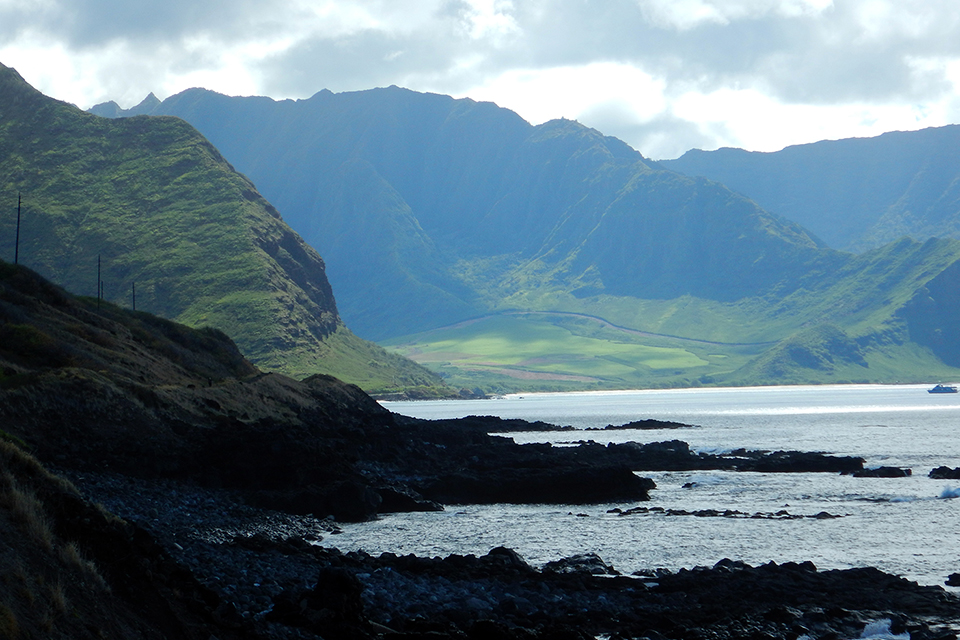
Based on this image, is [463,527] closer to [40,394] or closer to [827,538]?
[827,538]

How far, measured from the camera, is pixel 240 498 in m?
44.2

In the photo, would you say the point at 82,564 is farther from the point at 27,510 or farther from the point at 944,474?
the point at 944,474

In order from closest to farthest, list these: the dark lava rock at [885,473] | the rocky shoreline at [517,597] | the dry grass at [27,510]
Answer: the dry grass at [27,510]
the rocky shoreline at [517,597]
the dark lava rock at [885,473]

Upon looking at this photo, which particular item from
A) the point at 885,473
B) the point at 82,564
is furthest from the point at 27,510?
the point at 885,473

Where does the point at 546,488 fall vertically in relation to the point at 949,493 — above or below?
below

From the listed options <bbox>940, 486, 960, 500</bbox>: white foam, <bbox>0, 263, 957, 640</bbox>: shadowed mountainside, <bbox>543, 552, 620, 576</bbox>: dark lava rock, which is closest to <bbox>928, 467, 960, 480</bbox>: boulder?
<bbox>940, 486, 960, 500</bbox>: white foam

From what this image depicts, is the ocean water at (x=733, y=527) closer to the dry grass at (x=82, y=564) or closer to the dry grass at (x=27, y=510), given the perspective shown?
the dry grass at (x=27, y=510)

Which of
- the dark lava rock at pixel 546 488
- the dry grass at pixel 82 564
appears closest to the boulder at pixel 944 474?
the dark lava rock at pixel 546 488

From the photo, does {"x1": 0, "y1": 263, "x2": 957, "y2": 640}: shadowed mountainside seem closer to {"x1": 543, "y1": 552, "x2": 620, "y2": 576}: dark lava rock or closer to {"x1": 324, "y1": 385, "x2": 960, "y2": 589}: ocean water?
{"x1": 543, "y1": 552, "x2": 620, "y2": 576}: dark lava rock

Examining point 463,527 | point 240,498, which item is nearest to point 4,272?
point 240,498

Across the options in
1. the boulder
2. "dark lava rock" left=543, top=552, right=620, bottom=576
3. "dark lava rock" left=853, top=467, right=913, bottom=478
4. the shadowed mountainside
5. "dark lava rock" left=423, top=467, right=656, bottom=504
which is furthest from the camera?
"dark lava rock" left=853, top=467, right=913, bottom=478

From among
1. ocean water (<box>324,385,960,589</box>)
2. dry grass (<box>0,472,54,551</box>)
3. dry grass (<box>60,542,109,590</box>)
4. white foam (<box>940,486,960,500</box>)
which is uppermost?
dry grass (<box>0,472,54,551</box>)

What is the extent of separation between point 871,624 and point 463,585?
10.7m

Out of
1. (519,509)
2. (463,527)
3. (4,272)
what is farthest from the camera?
(4,272)
